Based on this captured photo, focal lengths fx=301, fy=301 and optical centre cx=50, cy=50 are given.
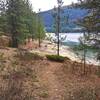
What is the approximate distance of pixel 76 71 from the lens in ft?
80.1

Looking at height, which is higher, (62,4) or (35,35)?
(62,4)

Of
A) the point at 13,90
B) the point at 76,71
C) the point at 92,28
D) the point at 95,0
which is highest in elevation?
the point at 95,0

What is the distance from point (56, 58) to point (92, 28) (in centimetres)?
1461

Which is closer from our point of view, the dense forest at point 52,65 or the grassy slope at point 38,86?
the grassy slope at point 38,86

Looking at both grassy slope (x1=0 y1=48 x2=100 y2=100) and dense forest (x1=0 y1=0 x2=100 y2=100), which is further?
dense forest (x1=0 y1=0 x2=100 y2=100)

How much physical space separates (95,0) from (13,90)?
10046mm

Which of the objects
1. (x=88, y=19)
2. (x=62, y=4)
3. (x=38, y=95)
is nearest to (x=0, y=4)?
(x=62, y=4)

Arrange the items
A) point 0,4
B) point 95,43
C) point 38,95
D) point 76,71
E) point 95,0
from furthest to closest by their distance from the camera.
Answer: point 0,4 < point 76,71 < point 95,43 < point 95,0 < point 38,95

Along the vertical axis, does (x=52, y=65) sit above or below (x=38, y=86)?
below

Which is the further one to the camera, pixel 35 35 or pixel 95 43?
pixel 35 35

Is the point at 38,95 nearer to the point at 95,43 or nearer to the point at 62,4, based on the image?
the point at 95,43

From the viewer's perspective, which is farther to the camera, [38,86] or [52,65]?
[52,65]

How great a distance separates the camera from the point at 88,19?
16109 mm

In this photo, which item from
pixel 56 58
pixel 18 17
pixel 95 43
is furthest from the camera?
pixel 18 17
